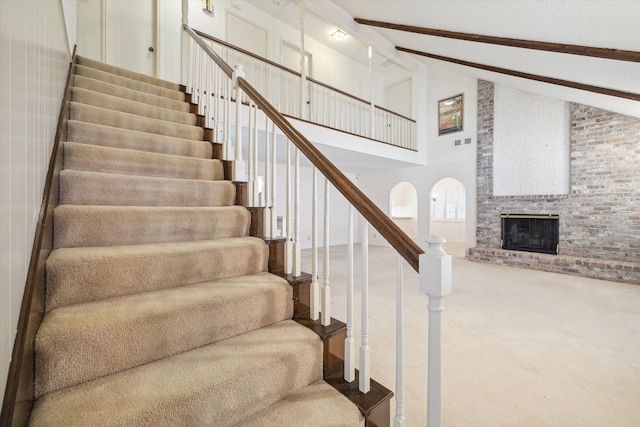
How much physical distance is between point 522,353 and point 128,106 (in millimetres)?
3665

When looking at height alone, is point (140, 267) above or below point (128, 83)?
below

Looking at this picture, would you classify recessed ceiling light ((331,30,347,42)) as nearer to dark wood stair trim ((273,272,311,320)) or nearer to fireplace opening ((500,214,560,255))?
fireplace opening ((500,214,560,255))

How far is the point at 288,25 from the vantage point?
582 centimetres

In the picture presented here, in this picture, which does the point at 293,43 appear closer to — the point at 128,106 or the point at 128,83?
the point at 128,83

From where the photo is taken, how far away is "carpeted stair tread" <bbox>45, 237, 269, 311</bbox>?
1.07 meters

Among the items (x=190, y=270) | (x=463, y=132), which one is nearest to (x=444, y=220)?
(x=463, y=132)

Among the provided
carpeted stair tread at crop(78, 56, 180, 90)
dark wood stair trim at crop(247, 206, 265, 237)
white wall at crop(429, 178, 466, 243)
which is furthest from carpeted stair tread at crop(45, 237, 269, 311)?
white wall at crop(429, 178, 466, 243)

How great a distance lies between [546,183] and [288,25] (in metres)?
5.97

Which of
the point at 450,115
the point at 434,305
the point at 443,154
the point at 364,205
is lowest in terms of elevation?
the point at 434,305

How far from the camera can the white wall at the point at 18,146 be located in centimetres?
62

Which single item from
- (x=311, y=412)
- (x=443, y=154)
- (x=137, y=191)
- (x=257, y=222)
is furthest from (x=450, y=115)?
(x=311, y=412)

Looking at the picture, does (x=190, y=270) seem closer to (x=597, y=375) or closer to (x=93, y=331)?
(x=93, y=331)

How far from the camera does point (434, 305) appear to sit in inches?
33.0

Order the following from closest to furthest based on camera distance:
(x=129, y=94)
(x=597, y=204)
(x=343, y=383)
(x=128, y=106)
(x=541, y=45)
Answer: (x=343, y=383)
(x=128, y=106)
(x=129, y=94)
(x=541, y=45)
(x=597, y=204)
